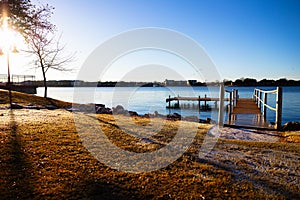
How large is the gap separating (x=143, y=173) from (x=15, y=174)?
179 centimetres

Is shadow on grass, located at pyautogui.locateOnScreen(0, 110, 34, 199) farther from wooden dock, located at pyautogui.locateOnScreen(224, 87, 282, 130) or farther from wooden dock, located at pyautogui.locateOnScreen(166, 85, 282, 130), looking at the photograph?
wooden dock, located at pyautogui.locateOnScreen(224, 87, 282, 130)

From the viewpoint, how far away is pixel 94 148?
4.40 m

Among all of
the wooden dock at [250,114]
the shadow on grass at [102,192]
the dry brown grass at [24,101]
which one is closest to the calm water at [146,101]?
the dry brown grass at [24,101]

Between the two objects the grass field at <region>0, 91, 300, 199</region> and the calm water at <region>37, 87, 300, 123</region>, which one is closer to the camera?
the grass field at <region>0, 91, 300, 199</region>

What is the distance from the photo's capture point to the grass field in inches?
107

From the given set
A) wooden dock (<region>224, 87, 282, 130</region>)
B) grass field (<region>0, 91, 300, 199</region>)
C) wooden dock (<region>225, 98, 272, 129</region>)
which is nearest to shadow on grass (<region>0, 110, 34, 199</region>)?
grass field (<region>0, 91, 300, 199</region>)

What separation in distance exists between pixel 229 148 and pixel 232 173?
146 centimetres

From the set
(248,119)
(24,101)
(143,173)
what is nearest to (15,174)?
(143,173)

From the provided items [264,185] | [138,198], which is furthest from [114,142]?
[264,185]

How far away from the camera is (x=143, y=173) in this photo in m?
3.34

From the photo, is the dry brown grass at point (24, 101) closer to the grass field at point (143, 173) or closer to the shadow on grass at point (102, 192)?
the grass field at point (143, 173)

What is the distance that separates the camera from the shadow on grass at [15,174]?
2.58 meters

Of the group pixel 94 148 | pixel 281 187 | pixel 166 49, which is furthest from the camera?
pixel 166 49

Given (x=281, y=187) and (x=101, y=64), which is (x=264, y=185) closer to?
(x=281, y=187)
